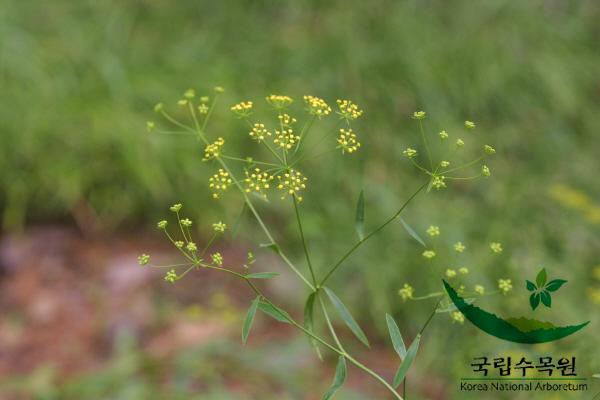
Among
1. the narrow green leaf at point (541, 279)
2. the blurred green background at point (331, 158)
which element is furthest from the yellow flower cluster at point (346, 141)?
the blurred green background at point (331, 158)

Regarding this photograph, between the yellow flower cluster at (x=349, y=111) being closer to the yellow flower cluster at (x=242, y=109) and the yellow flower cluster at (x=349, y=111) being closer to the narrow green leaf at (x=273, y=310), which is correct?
the yellow flower cluster at (x=242, y=109)

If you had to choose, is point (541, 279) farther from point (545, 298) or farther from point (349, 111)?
point (349, 111)

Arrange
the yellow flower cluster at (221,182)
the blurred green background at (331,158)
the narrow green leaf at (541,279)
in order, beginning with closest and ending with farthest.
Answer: the yellow flower cluster at (221,182) < the narrow green leaf at (541,279) < the blurred green background at (331,158)

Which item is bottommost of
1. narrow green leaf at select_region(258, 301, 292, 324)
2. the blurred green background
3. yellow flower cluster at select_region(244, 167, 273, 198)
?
the blurred green background

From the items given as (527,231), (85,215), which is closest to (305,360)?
(527,231)

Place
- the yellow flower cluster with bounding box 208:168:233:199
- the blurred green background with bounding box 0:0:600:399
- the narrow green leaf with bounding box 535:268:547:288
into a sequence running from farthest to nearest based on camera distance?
the blurred green background with bounding box 0:0:600:399
the narrow green leaf with bounding box 535:268:547:288
the yellow flower cluster with bounding box 208:168:233:199

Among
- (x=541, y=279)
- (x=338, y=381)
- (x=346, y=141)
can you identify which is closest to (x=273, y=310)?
(x=338, y=381)

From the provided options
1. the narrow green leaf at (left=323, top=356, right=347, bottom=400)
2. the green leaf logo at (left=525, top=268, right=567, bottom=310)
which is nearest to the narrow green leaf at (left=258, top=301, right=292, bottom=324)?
the narrow green leaf at (left=323, top=356, right=347, bottom=400)

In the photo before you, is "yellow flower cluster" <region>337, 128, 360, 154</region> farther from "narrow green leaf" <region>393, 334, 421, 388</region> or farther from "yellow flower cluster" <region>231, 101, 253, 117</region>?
"narrow green leaf" <region>393, 334, 421, 388</region>
